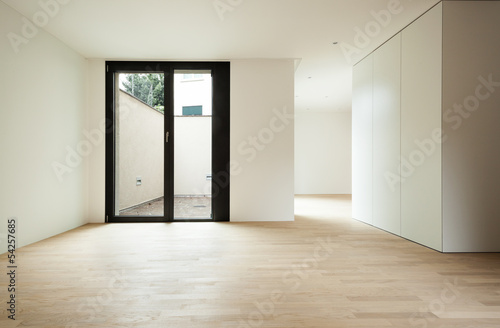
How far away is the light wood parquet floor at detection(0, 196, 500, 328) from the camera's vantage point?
154cm

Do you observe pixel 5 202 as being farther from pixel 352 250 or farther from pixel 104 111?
pixel 352 250

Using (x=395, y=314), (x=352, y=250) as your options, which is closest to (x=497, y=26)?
(x=352, y=250)

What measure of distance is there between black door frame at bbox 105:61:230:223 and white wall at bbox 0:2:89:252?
392mm

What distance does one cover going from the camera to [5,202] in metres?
2.79

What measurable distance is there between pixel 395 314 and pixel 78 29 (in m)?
4.40

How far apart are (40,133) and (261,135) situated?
3003 millimetres

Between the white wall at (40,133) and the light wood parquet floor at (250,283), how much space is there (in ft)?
1.48

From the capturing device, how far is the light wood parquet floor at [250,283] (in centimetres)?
154

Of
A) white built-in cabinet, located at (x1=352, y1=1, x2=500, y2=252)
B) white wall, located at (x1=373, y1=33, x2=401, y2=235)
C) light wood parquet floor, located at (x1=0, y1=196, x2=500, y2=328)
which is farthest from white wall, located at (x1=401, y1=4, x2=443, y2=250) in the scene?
light wood parquet floor, located at (x1=0, y1=196, x2=500, y2=328)

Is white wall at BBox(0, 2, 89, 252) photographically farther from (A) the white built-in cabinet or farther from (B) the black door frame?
(A) the white built-in cabinet

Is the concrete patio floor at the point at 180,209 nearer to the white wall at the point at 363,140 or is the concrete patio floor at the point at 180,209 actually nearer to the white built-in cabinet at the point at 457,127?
the white wall at the point at 363,140

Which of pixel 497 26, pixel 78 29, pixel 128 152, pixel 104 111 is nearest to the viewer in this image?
pixel 497 26

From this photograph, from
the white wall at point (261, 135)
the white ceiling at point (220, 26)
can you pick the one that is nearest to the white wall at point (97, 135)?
the white ceiling at point (220, 26)

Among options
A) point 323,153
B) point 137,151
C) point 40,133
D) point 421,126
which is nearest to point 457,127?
point 421,126
